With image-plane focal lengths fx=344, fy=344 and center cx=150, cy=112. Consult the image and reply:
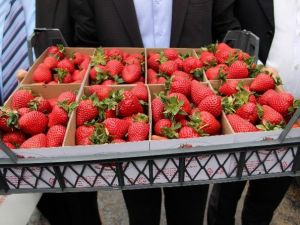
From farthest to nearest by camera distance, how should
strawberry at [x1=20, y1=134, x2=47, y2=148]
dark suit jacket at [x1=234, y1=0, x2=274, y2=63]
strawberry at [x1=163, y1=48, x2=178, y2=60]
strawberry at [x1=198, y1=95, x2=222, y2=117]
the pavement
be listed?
the pavement < dark suit jacket at [x1=234, y1=0, x2=274, y2=63] < strawberry at [x1=163, y1=48, x2=178, y2=60] < strawberry at [x1=198, y1=95, x2=222, y2=117] < strawberry at [x1=20, y1=134, x2=47, y2=148]

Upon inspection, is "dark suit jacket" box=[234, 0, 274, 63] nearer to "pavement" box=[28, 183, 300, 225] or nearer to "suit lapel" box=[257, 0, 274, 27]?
"suit lapel" box=[257, 0, 274, 27]

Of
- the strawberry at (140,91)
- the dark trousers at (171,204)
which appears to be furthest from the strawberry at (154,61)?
the dark trousers at (171,204)

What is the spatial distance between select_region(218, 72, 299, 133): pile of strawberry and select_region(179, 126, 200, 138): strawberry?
0.11m

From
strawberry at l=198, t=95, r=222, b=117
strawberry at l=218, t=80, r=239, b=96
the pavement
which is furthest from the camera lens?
the pavement

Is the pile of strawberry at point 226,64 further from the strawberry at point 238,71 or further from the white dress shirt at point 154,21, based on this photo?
→ the white dress shirt at point 154,21

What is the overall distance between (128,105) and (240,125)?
32cm

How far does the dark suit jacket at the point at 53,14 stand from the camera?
1.60 m

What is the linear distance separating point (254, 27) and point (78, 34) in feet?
2.75

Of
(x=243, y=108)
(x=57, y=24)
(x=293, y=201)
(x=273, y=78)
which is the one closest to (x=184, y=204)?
(x=243, y=108)

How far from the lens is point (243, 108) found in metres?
1.02

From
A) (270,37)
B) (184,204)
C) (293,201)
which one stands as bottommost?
(293,201)

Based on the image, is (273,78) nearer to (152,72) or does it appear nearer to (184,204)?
(152,72)

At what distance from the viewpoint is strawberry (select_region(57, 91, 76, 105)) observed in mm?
1061

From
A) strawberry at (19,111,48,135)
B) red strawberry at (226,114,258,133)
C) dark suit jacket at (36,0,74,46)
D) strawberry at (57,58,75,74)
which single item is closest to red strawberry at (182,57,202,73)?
red strawberry at (226,114,258,133)
